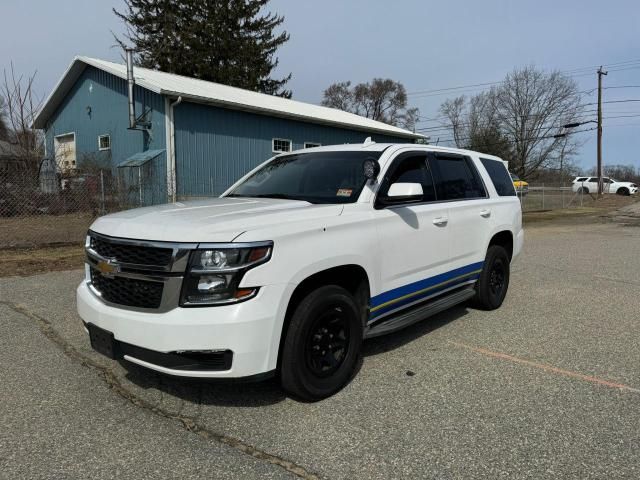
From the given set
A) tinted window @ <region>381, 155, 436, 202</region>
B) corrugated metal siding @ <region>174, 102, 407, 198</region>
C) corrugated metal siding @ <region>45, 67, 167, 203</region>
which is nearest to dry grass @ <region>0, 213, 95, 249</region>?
corrugated metal siding @ <region>45, 67, 167, 203</region>

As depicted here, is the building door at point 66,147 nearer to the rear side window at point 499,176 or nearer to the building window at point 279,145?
the building window at point 279,145

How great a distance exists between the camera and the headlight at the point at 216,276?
3.06 metres

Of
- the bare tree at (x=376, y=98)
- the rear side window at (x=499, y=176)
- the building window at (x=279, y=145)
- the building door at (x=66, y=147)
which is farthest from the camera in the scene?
the bare tree at (x=376, y=98)

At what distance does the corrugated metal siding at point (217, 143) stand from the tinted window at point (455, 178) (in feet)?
43.7

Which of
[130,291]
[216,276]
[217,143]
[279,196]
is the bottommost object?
[130,291]

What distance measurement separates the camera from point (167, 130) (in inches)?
697

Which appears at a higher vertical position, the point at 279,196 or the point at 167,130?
the point at 167,130

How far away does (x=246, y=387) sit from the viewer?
386 cm

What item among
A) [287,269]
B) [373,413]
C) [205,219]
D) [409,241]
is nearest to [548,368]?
[409,241]

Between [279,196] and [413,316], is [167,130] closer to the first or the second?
[279,196]

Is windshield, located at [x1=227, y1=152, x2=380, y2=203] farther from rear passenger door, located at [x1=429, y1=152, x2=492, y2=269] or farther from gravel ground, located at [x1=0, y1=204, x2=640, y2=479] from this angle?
gravel ground, located at [x1=0, y1=204, x2=640, y2=479]

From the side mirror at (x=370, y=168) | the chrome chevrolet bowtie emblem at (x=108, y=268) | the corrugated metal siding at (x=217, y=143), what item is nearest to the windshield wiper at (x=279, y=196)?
the side mirror at (x=370, y=168)

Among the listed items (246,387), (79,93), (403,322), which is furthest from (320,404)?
(79,93)

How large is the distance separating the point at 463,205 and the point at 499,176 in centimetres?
143
